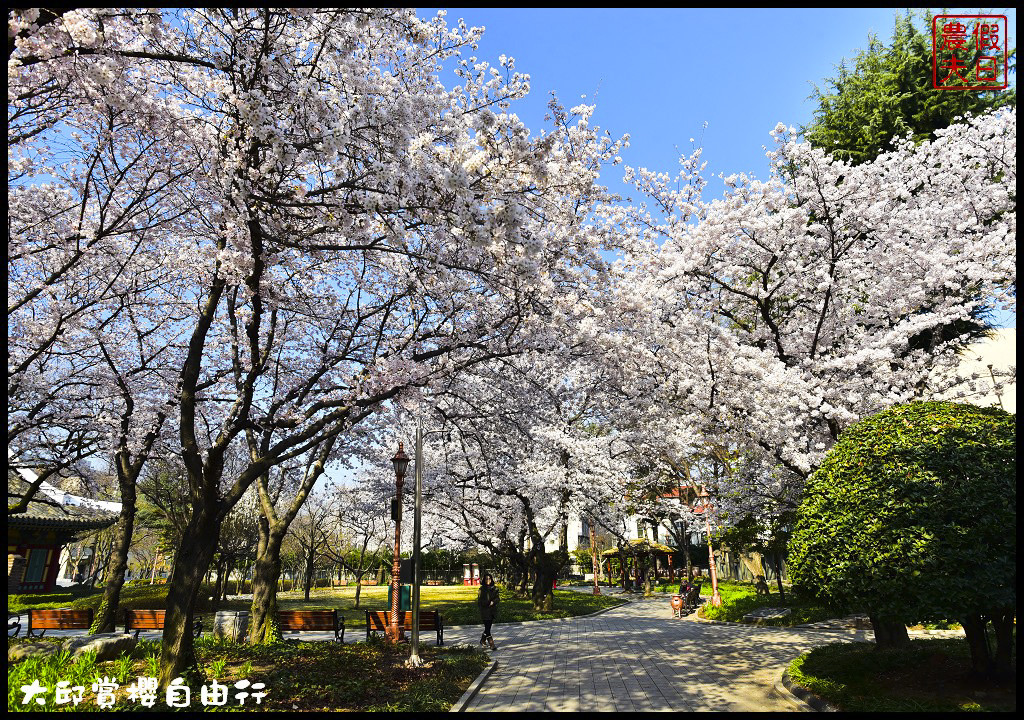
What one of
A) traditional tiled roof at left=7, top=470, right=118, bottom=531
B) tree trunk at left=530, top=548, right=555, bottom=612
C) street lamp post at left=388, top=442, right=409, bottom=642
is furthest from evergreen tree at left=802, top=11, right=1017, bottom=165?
traditional tiled roof at left=7, top=470, right=118, bottom=531

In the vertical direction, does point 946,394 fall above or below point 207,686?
above

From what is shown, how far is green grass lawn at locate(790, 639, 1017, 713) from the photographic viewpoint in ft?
23.0

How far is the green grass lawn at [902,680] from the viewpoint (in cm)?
700

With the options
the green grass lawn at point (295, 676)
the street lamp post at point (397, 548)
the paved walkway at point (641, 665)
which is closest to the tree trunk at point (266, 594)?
the green grass lawn at point (295, 676)

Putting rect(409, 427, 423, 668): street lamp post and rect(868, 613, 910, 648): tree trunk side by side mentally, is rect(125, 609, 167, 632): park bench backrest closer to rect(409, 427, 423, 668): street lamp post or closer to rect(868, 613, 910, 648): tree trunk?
rect(409, 427, 423, 668): street lamp post

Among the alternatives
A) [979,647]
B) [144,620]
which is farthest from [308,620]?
[979,647]

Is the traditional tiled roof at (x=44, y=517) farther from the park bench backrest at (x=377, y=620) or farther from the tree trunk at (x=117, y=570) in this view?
the park bench backrest at (x=377, y=620)

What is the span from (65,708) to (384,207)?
708 centimetres

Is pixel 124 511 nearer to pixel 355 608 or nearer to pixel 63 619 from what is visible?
pixel 63 619

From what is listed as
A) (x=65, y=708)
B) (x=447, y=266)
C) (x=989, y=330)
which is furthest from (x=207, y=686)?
(x=989, y=330)

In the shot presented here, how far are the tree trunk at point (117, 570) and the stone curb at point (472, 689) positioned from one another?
10.3 m

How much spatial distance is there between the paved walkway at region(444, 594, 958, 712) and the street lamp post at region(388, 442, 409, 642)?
95.2 inches

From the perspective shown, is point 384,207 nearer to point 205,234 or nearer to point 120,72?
point 120,72

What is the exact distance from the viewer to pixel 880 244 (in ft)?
38.8
